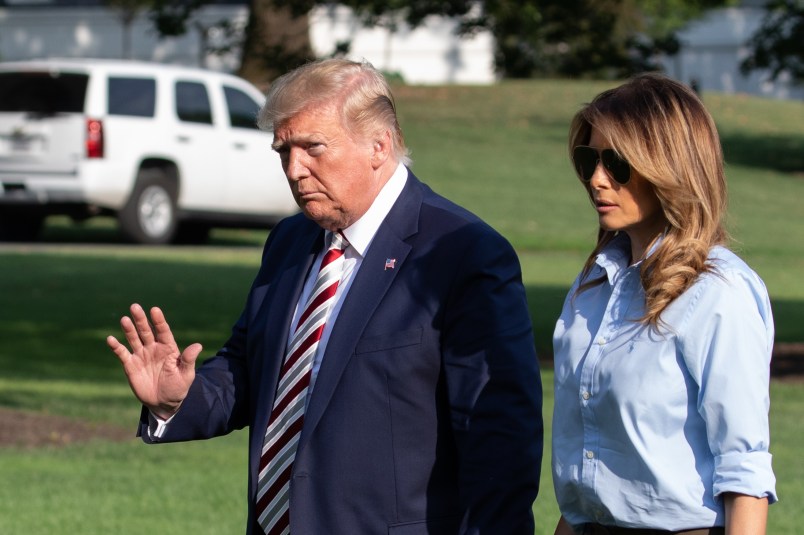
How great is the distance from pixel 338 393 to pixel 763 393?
3.28 ft

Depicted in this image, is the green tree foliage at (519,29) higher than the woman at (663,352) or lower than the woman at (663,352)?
lower

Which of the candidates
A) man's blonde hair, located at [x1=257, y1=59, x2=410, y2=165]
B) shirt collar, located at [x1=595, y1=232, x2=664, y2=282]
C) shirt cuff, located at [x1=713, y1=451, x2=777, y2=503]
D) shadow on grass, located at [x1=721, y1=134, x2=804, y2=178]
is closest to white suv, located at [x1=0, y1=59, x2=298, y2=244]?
man's blonde hair, located at [x1=257, y1=59, x2=410, y2=165]

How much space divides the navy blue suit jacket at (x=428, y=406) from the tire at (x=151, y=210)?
56.8ft

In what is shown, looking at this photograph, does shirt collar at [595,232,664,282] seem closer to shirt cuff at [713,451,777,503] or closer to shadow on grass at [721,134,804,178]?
shirt cuff at [713,451,777,503]

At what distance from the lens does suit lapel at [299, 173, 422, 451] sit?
355 cm

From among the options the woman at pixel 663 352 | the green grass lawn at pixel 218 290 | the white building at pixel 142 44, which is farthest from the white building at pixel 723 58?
the woman at pixel 663 352

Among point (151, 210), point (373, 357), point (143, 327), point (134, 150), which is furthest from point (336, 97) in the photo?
point (151, 210)

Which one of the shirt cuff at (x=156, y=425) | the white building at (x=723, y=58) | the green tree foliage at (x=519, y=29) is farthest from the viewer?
the white building at (x=723, y=58)

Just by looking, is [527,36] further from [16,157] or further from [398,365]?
[398,365]

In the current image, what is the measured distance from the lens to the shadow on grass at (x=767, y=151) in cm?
3763

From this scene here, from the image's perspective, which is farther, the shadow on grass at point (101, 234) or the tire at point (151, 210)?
the shadow on grass at point (101, 234)

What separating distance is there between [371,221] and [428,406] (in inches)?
20.3

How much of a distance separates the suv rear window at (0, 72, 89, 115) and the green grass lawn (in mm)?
1938

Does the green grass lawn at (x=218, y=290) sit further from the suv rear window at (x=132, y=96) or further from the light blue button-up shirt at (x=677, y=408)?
the suv rear window at (x=132, y=96)
